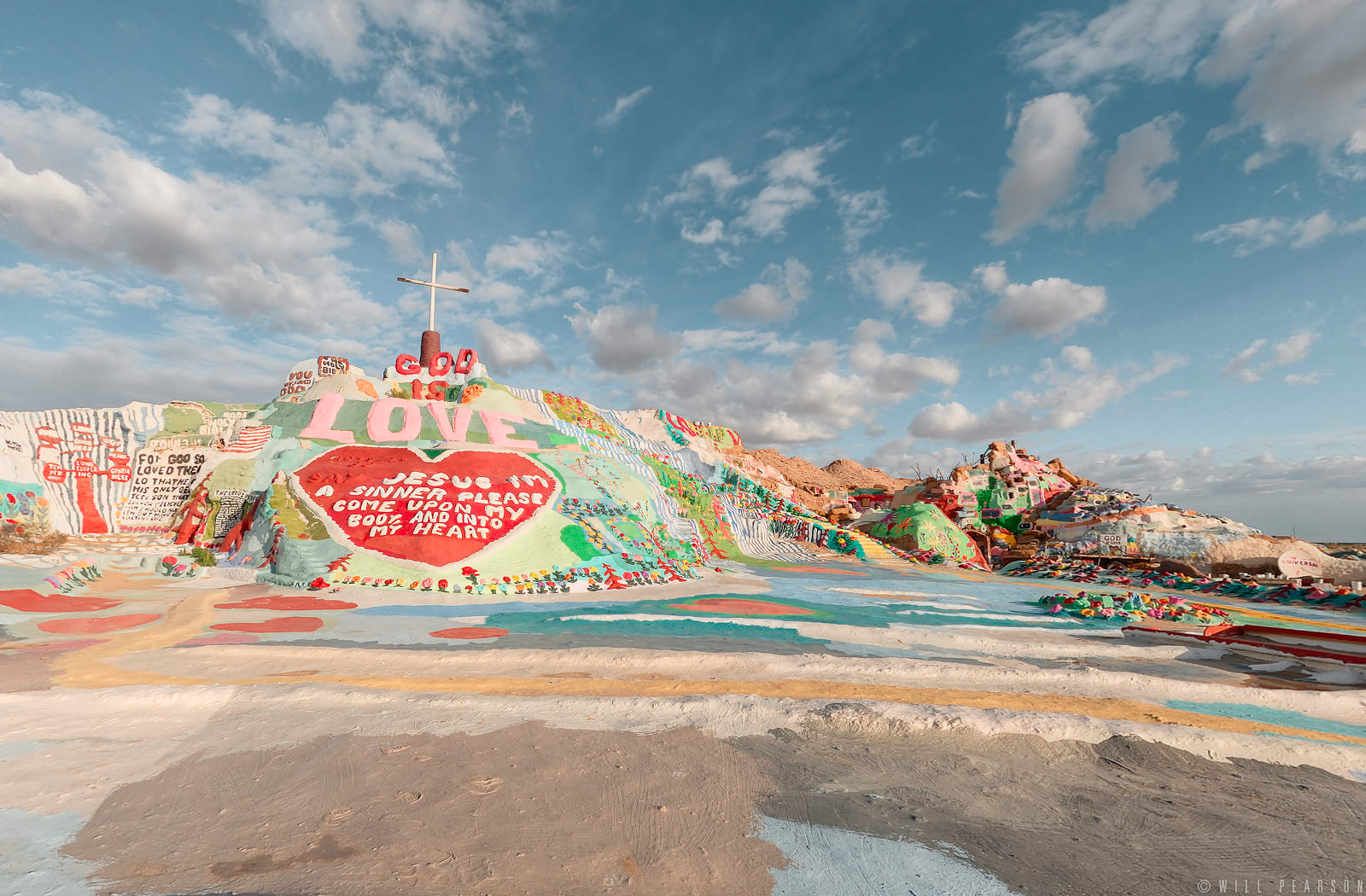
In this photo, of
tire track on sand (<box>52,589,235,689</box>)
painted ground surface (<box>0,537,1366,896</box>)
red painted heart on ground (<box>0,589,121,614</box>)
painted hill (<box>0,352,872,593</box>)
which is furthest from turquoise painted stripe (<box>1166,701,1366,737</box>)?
red painted heart on ground (<box>0,589,121,614</box>)

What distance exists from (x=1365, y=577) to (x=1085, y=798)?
89.4ft

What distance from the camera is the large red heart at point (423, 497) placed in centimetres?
1451

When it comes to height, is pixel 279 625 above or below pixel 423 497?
below

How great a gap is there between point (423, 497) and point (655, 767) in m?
13.4

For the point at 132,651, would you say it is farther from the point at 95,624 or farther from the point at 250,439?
the point at 250,439

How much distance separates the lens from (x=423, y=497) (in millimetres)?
15570

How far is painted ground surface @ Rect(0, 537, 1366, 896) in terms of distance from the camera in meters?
3.02

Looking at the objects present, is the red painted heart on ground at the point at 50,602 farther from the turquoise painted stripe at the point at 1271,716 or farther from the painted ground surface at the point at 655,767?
the turquoise painted stripe at the point at 1271,716

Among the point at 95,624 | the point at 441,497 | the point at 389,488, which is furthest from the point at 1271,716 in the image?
the point at 389,488

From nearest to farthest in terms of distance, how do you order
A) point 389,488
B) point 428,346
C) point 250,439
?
point 389,488 < point 250,439 < point 428,346

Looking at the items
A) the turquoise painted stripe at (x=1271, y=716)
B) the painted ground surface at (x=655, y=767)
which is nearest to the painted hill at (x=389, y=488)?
the painted ground surface at (x=655, y=767)

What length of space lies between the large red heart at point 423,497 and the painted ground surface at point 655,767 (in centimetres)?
605

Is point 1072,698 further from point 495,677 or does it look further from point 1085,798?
point 495,677

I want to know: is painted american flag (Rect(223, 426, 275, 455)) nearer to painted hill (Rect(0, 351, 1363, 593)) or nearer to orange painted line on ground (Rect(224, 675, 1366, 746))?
painted hill (Rect(0, 351, 1363, 593))
